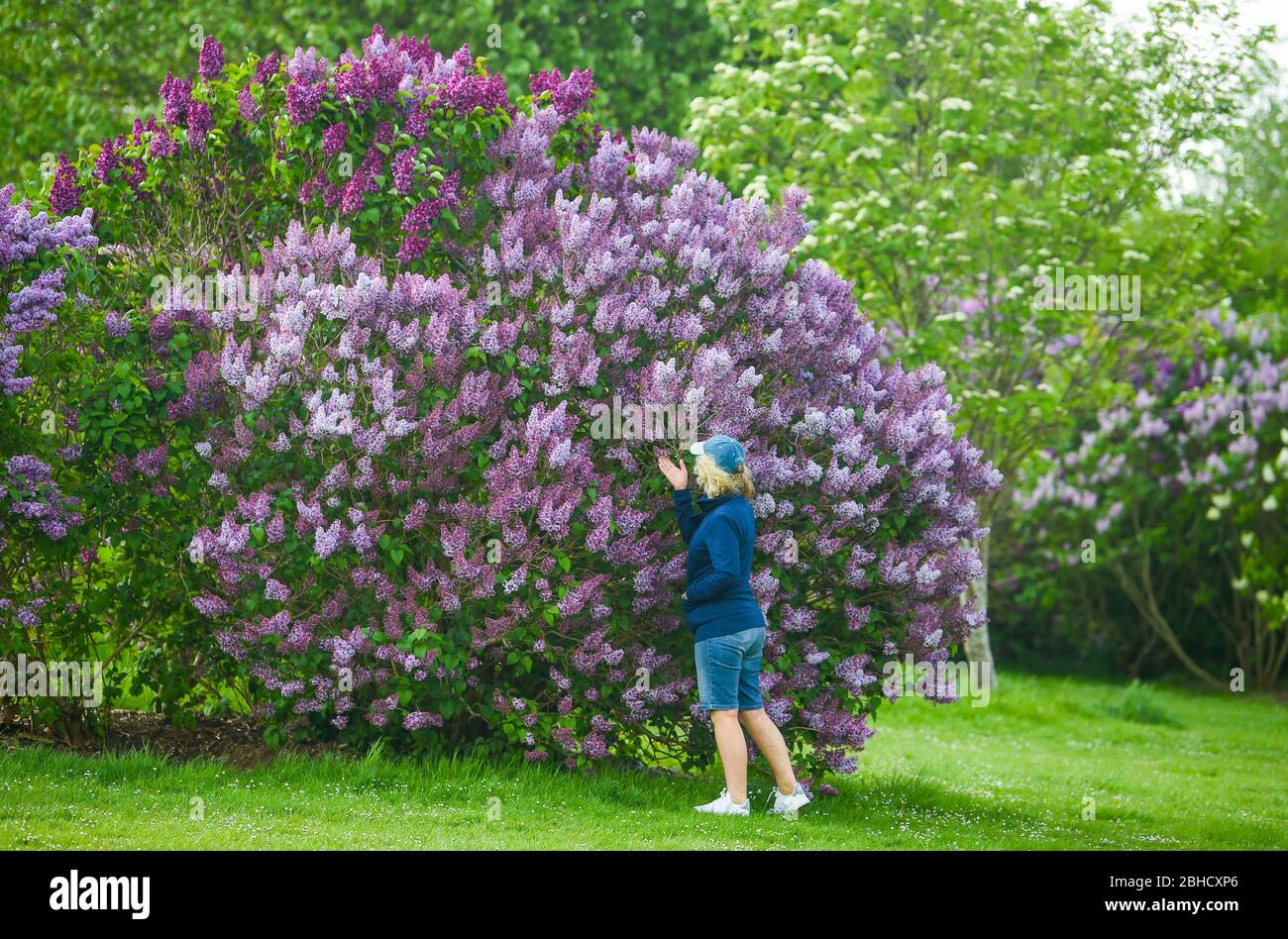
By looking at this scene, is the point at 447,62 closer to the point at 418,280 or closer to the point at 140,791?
the point at 418,280

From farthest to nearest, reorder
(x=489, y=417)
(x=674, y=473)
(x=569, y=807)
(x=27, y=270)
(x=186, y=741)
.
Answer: (x=186, y=741)
(x=27, y=270)
(x=489, y=417)
(x=674, y=473)
(x=569, y=807)

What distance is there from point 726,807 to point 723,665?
77 cm

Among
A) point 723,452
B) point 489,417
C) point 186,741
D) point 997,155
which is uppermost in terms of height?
point 997,155

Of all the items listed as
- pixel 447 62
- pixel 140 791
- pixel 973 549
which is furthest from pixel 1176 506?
pixel 140 791

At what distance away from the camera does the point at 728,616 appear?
736cm

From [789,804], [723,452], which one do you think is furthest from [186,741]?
[723,452]

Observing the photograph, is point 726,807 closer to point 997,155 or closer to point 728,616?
point 728,616

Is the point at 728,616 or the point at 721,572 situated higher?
the point at 721,572

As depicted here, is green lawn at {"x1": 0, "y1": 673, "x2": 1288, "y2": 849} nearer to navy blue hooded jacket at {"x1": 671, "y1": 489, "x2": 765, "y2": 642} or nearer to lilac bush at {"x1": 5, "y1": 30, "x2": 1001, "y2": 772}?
lilac bush at {"x1": 5, "y1": 30, "x2": 1001, "y2": 772}

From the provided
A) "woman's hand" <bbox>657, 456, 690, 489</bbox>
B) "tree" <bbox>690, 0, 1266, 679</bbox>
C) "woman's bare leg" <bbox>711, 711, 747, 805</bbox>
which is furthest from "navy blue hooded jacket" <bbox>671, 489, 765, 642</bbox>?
"tree" <bbox>690, 0, 1266, 679</bbox>

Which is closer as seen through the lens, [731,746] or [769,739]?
[731,746]

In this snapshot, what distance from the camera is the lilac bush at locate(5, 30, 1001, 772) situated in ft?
25.3

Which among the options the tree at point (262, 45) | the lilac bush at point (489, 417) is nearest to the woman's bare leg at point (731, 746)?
the lilac bush at point (489, 417)
